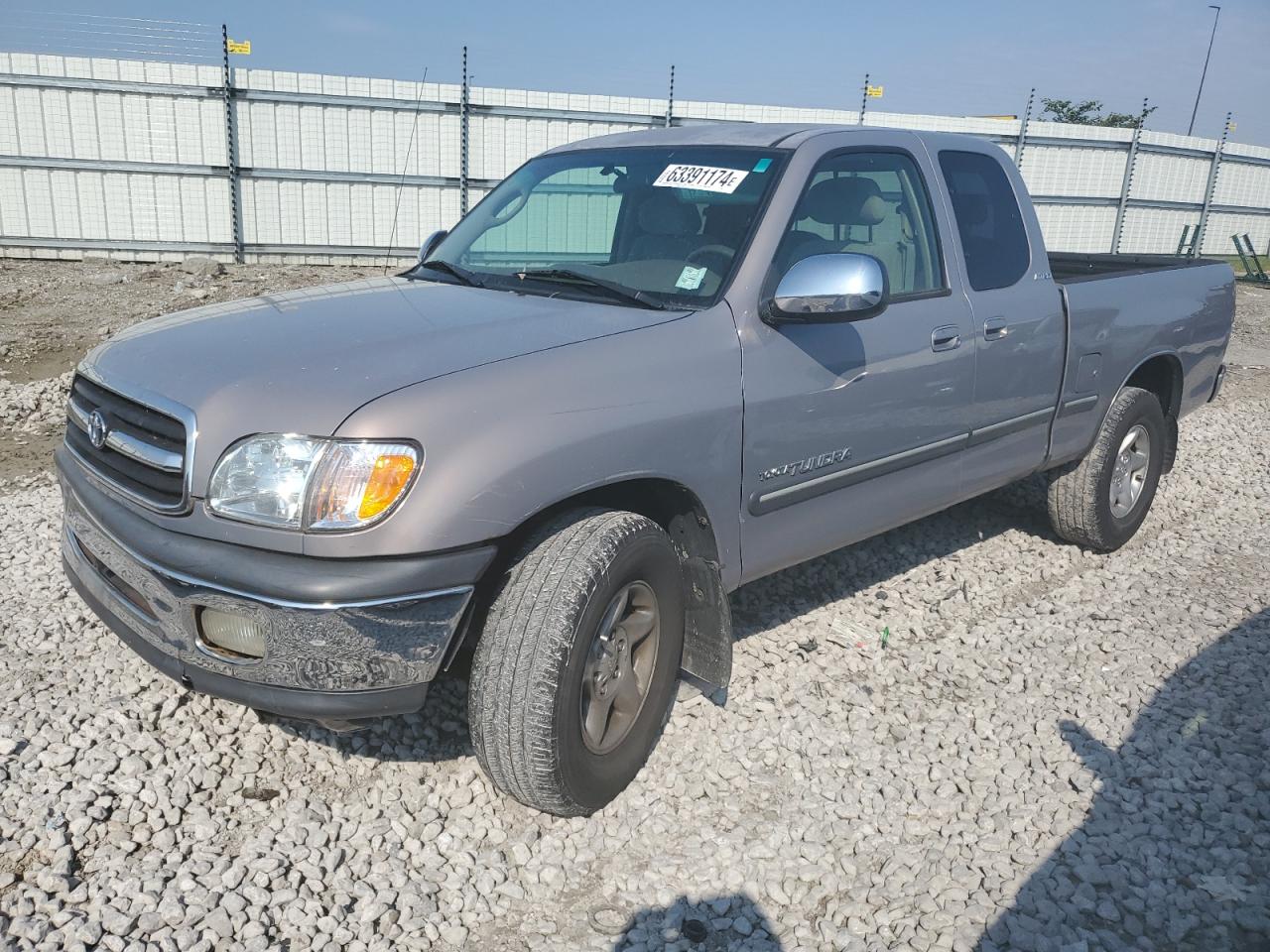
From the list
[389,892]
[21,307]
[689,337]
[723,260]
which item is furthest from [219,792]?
[21,307]

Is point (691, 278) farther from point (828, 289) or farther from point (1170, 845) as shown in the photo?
point (1170, 845)

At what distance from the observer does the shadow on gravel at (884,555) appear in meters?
4.39

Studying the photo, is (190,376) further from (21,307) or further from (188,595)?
(21,307)

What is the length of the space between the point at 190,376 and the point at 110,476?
0.41 metres

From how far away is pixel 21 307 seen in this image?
35.4 feet

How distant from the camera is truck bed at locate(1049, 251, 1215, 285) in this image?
5480 millimetres

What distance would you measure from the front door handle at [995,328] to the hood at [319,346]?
156 centimetres

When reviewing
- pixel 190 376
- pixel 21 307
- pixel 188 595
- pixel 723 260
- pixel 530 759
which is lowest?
pixel 21 307

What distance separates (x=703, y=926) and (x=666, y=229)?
2.20 m

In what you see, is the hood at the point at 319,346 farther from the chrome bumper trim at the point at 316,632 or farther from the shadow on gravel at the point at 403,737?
the shadow on gravel at the point at 403,737

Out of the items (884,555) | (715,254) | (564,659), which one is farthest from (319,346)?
(884,555)

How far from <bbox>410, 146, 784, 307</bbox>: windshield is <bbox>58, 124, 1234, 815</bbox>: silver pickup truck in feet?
0.04

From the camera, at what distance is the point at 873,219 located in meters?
3.75

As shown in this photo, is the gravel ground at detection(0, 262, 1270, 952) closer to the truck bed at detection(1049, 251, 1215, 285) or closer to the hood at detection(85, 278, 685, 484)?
the hood at detection(85, 278, 685, 484)
